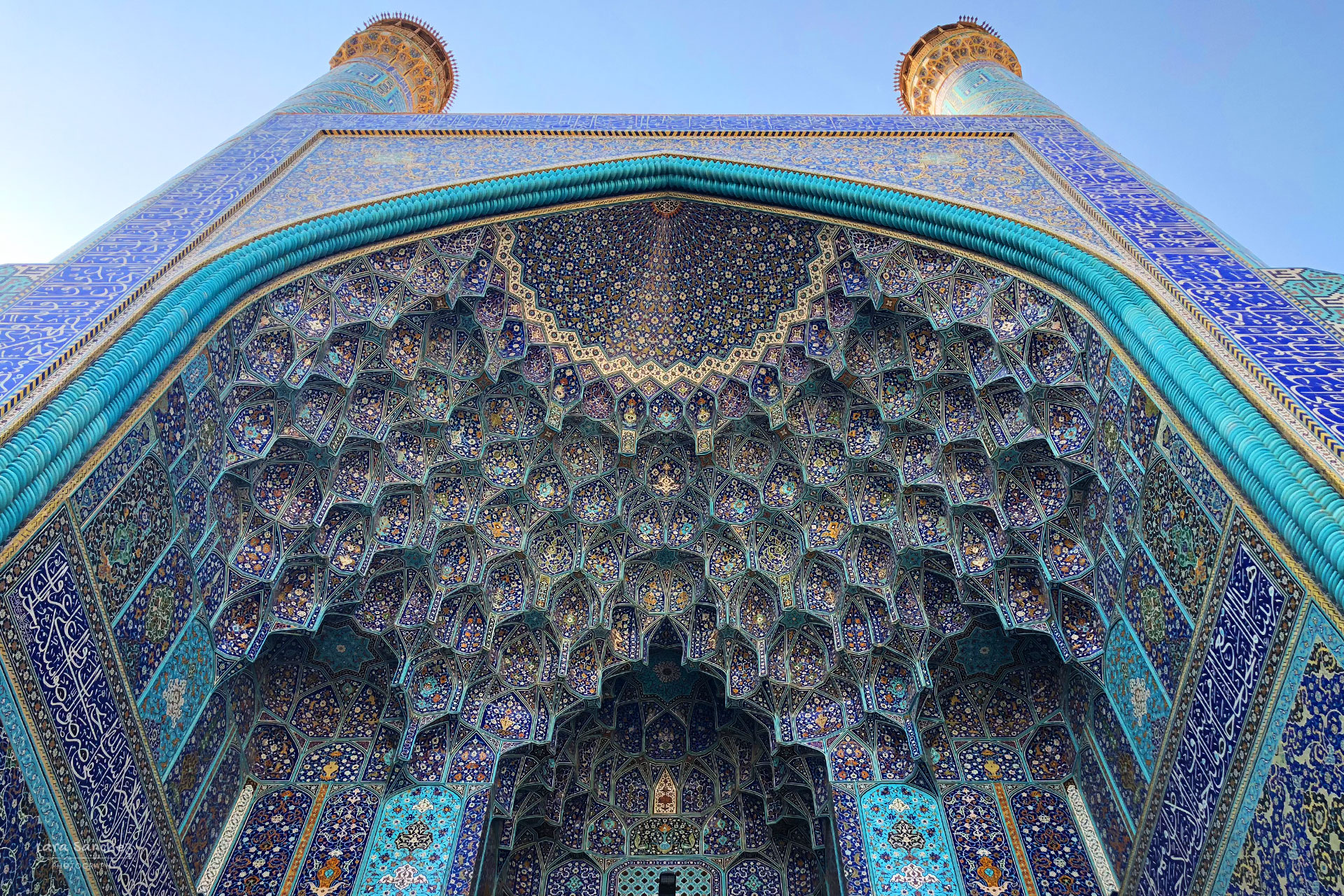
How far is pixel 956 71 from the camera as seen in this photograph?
9398 millimetres

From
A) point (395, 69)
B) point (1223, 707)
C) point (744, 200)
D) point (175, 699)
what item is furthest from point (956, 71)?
point (175, 699)

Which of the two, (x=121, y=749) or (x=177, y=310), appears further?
(x=177, y=310)

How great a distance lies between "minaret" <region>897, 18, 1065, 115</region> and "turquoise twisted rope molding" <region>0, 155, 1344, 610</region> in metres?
3.15

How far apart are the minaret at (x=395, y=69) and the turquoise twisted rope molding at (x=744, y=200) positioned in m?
3.03

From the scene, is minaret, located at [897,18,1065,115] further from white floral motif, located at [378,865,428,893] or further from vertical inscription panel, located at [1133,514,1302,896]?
white floral motif, located at [378,865,428,893]

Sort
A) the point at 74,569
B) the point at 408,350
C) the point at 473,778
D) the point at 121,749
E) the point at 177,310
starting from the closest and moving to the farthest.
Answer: the point at 74,569
the point at 121,749
the point at 177,310
the point at 473,778
the point at 408,350

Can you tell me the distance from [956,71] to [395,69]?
573 cm

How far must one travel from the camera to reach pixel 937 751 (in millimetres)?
5539

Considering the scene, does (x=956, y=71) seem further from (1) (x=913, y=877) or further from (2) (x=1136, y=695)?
(1) (x=913, y=877)

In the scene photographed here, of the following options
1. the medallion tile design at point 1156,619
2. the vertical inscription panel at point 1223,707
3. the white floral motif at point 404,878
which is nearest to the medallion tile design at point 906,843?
the vertical inscription panel at point 1223,707

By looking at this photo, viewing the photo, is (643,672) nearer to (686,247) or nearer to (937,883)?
(937,883)

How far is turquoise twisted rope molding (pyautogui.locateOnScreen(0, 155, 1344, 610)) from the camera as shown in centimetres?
328

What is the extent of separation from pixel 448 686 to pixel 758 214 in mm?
3673

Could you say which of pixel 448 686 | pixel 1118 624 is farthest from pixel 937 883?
pixel 448 686
